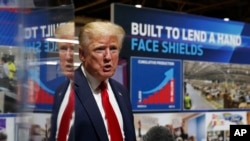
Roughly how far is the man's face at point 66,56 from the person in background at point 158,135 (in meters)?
1.23

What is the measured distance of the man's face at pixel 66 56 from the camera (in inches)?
51.0

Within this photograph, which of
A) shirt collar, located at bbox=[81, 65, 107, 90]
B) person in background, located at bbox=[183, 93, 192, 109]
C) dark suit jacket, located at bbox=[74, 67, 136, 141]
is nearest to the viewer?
dark suit jacket, located at bbox=[74, 67, 136, 141]

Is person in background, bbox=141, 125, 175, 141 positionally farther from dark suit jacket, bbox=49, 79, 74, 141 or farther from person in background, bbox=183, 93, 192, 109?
dark suit jacket, bbox=49, 79, 74, 141

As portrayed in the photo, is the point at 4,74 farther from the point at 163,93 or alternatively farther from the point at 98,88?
the point at 163,93

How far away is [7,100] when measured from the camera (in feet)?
3.90

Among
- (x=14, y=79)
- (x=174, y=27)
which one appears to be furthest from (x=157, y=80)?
(x=14, y=79)

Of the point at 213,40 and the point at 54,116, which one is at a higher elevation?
the point at 213,40

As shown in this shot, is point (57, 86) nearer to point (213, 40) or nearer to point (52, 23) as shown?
point (52, 23)

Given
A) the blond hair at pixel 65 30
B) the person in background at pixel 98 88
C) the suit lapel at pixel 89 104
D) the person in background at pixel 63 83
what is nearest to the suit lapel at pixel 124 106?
the person in background at pixel 98 88

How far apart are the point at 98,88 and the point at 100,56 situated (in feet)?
0.49

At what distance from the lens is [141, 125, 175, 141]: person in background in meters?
2.48

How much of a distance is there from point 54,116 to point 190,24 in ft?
5.70

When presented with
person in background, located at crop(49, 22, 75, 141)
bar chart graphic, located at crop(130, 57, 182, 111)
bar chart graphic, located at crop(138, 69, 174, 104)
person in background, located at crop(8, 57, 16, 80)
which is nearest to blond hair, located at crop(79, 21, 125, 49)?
person in background, located at crop(49, 22, 75, 141)

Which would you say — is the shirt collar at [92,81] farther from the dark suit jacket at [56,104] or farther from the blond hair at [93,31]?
the dark suit jacket at [56,104]
